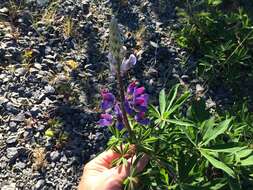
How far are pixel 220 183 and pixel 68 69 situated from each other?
142cm

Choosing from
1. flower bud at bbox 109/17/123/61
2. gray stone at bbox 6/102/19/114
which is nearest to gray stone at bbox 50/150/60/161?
gray stone at bbox 6/102/19/114

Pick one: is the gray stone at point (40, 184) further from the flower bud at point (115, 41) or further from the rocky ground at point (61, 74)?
the flower bud at point (115, 41)

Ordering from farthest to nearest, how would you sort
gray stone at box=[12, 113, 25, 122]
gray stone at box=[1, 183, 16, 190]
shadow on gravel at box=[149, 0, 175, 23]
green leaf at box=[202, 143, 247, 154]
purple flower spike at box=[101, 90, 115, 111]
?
shadow on gravel at box=[149, 0, 175, 23]
gray stone at box=[12, 113, 25, 122]
gray stone at box=[1, 183, 16, 190]
green leaf at box=[202, 143, 247, 154]
purple flower spike at box=[101, 90, 115, 111]

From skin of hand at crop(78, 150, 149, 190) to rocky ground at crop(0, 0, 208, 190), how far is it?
1.94 feet

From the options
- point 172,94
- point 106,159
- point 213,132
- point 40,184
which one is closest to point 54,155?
point 40,184

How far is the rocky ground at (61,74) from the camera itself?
2828mm

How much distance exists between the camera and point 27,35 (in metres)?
3.37

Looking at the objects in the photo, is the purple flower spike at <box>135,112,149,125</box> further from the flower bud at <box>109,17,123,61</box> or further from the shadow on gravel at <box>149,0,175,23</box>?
the shadow on gravel at <box>149,0,175,23</box>

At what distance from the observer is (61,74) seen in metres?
3.18

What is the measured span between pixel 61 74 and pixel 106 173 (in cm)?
120

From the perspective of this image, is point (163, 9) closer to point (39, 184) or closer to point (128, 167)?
point (39, 184)

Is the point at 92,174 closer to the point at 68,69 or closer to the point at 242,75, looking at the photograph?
the point at 68,69

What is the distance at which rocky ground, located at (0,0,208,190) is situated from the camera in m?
2.83

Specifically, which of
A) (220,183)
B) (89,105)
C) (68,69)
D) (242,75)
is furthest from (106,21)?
(220,183)
